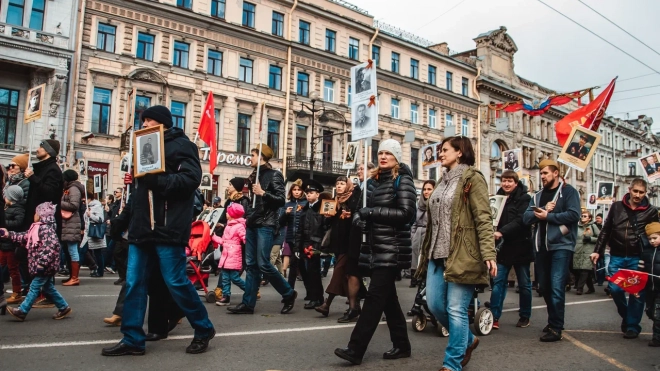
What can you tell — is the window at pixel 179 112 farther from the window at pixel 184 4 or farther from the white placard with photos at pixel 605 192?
the white placard with photos at pixel 605 192

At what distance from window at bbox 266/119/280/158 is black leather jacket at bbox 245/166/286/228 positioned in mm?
25548

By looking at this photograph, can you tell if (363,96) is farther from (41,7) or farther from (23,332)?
(41,7)

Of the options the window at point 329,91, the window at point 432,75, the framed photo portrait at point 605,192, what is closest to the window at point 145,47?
the window at point 329,91

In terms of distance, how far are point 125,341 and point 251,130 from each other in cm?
2782

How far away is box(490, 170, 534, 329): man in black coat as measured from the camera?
720cm

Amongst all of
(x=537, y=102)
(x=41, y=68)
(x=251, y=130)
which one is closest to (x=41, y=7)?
(x=41, y=68)

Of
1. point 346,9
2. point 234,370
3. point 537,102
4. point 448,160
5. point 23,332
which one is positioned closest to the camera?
point 234,370

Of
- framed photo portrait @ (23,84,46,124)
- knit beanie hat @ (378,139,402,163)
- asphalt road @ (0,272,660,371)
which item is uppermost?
framed photo portrait @ (23,84,46,124)

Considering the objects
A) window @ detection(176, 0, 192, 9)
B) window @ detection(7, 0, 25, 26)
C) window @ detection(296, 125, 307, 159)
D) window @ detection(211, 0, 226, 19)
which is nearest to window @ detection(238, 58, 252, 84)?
window @ detection(211, 0, 226, 19)

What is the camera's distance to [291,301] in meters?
7.83

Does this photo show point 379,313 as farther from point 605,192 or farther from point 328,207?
point 605,192

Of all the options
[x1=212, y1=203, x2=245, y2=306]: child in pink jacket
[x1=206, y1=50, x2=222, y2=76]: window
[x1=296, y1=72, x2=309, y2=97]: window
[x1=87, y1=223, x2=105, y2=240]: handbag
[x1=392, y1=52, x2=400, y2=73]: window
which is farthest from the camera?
[x1=392, y1=52, x2=400, y2=73]: window

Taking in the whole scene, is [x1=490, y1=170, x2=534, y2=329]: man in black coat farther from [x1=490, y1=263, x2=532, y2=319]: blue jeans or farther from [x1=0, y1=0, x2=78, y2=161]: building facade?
[x1=0, y1=0, x2=78, y2=161]: building facade

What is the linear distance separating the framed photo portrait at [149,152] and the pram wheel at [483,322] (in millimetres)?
3914
